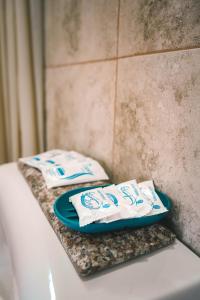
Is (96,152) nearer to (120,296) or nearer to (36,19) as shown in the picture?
(120,296)

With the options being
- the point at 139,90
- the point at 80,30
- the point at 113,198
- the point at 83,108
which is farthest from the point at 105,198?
the point at 80,30

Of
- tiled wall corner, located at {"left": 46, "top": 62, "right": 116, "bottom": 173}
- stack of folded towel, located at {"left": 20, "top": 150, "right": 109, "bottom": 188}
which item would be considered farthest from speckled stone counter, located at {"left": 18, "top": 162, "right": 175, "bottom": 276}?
tiled wall corner, located at {"left": 46, "top": 62, "right": 116, "bottom": 173}

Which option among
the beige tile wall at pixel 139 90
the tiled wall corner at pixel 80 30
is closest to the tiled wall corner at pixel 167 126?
the beige tile wall at pixel 139 90

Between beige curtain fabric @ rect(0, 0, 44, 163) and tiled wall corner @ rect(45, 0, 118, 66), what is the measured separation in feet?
0.19

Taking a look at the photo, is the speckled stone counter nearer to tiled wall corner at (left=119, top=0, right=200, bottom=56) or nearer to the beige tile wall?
the beige tile wall

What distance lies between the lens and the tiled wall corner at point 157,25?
41 centimetres

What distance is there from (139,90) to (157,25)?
0.13m

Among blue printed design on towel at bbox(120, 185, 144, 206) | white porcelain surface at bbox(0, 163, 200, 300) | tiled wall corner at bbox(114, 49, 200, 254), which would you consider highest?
tiled wall corner at bbox(114, 49, 200, 254)

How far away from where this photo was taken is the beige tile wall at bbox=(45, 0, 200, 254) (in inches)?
16.9

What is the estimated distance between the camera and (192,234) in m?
0.45

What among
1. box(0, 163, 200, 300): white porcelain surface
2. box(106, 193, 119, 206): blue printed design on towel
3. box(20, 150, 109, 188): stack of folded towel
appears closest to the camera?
box(0, 163, 200, 300): white porcelain surface

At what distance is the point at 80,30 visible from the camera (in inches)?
29.6

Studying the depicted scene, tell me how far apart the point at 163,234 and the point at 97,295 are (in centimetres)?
16

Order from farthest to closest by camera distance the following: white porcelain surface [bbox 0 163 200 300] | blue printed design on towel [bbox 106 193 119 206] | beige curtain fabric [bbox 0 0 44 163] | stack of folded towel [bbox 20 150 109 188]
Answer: beige curtain fabric [bbox 0 0 44 163]
stack of folded towel [bbox 20 150 109 188]
blue printed design on towel [bbox 106 193 119 206]
white porcelain surface [bbox 0 163 200 300]
